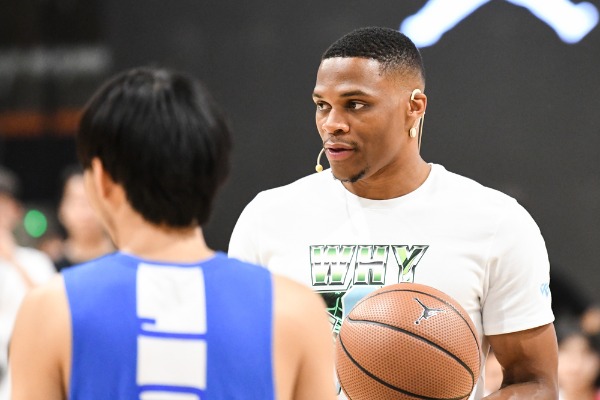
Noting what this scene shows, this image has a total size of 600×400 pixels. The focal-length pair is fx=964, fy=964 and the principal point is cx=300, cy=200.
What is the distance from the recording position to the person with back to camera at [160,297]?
5.46 ft

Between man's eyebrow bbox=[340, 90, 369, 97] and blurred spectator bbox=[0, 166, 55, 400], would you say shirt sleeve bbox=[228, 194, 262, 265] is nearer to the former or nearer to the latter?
man's eyebrow bbox=[340, 90, 369, 97]

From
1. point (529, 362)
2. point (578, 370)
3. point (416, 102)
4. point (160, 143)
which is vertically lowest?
point (578, 370)

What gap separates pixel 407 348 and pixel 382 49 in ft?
3.28

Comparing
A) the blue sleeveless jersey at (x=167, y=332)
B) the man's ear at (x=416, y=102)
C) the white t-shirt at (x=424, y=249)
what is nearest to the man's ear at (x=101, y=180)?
the blue sleeveless jersey at (x=167, y=332)

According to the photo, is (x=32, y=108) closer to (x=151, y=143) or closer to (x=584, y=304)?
(x=584, y=304)

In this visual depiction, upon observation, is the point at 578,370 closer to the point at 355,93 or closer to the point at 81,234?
the point at 81,234

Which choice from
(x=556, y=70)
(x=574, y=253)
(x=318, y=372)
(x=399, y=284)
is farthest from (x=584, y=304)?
(x=318, y=372)

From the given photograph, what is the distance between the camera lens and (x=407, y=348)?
95.3 inches

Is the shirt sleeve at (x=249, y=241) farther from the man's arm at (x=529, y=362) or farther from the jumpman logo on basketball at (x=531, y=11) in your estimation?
the jumpman logo on basketball at (x=531, y=11)

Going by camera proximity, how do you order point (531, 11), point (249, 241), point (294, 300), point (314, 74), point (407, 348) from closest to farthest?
point (294, 300) → point (407, 348) → point (249, 241) → point (531, 11) → point (314, 74)

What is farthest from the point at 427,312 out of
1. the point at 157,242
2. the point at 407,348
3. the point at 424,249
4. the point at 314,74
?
the point at 314,74

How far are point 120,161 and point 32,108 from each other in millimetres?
6947

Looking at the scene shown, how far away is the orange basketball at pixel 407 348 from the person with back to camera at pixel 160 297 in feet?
2.17

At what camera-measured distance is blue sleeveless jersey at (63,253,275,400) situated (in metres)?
1.66
